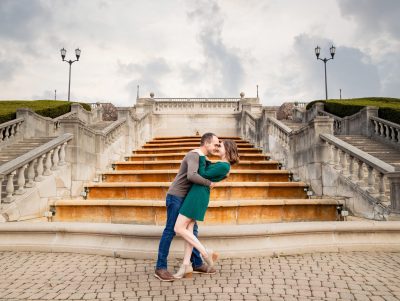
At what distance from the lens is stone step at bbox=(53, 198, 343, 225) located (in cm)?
714

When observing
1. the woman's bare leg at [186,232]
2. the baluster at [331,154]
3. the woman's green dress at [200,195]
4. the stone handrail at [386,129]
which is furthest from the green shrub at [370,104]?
the woman's bare leg at [186,232]

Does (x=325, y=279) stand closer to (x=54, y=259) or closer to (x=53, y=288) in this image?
(x=53, y=288)

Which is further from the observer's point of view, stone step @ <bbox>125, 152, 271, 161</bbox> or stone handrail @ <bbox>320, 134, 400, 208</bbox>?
stone step @ <bbox>125, 152, 271, 161</bbox>

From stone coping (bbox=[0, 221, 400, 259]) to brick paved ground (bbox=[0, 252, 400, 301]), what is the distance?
0.17 metres

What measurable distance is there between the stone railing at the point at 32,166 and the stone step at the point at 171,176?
1.68m

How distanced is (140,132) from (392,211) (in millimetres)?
12656

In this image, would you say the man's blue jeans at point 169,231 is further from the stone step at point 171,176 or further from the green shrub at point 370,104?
the green shrub at point 370,104

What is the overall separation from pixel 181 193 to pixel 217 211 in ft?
9.98

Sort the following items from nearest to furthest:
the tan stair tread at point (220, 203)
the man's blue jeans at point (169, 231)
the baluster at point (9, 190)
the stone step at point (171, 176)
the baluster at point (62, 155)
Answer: the man's blue jeans at point (169, 231) → the baluster at point (9, 190) → the tan stair tread at point (220, 203) → the baluster at point (62, 155) → the stone step at point (171, 176)

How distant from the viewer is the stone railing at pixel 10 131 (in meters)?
13.9

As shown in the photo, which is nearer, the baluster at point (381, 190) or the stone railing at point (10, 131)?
the baluster at point (381, 190)

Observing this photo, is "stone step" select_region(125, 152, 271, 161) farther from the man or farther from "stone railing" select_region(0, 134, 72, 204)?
the man

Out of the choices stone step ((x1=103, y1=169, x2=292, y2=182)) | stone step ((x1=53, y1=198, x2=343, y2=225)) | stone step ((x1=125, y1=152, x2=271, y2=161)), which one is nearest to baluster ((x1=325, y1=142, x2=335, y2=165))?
stone step ((x1=53, y1=198, x2=343, y2=225))

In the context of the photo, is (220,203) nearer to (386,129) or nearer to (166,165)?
(166,165)
